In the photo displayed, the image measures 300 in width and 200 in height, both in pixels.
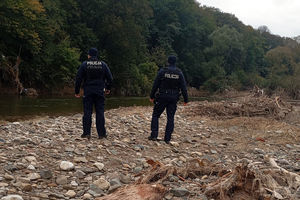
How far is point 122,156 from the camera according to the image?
5797mm

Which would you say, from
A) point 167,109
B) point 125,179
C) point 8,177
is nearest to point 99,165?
point 125,179

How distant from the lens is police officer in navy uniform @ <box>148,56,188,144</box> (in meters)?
7.25

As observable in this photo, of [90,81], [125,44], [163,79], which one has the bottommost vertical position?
[90,81]

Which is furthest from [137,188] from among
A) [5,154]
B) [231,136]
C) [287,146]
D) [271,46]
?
[271,46]

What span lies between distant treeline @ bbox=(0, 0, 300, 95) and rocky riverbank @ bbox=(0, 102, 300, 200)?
2300cm

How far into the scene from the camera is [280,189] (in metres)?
3.85

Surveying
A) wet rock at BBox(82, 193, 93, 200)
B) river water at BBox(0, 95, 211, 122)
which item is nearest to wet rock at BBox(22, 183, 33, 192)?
wet rock at BBox(82, 193, 93, 200)

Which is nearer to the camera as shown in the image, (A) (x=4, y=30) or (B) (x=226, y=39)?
(A) (x=4, y=30)

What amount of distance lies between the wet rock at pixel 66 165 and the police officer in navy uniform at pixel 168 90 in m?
3.21

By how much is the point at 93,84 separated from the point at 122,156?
1897 mm

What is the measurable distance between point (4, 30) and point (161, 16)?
143ft

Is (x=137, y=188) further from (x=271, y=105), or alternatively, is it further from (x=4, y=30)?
(x=4, y=30)

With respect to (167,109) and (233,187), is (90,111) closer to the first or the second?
Result: (167,109)

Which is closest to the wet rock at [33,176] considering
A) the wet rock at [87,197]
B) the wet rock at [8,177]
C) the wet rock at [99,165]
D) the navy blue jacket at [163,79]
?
the wet rock at [8,177]
